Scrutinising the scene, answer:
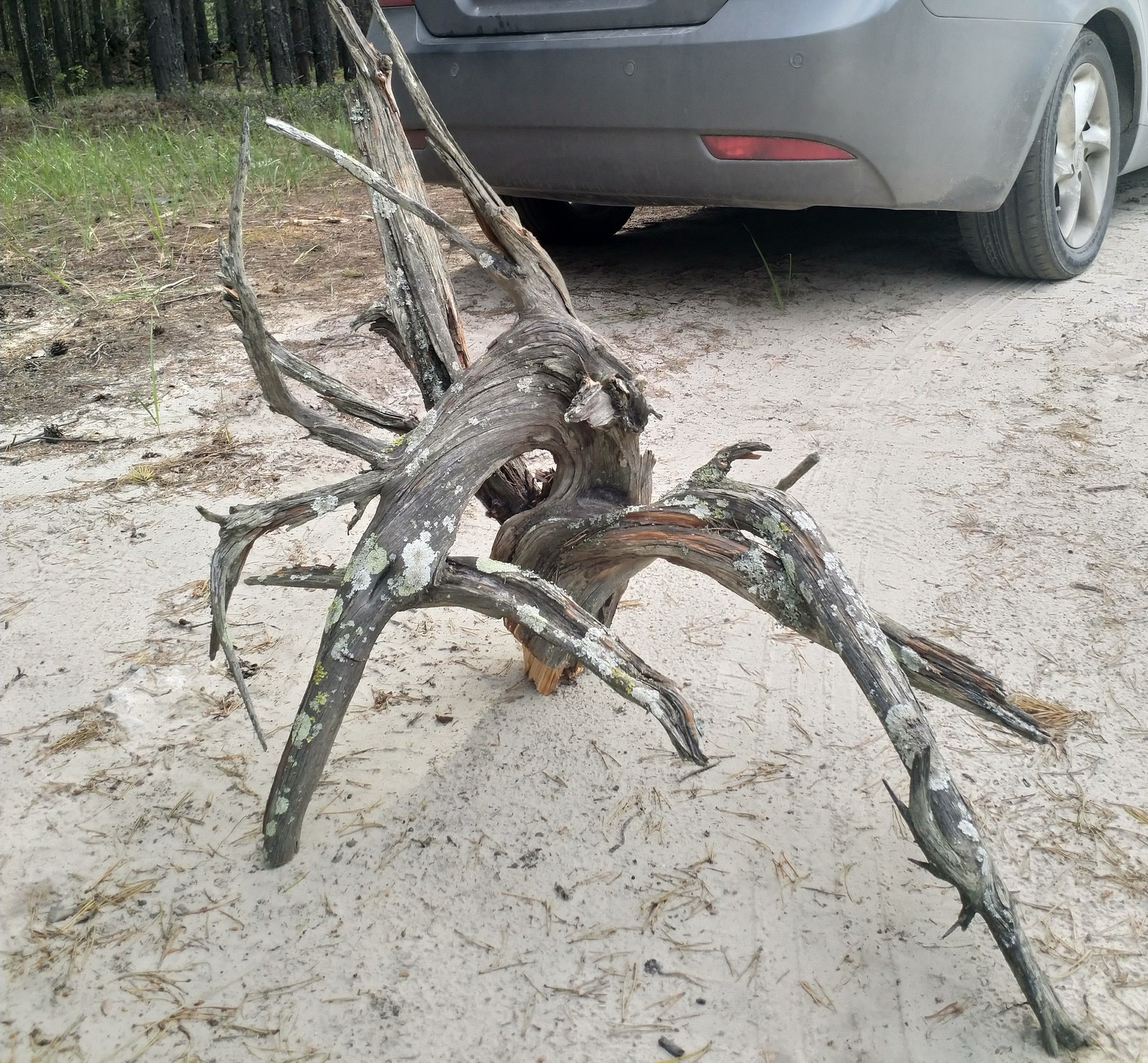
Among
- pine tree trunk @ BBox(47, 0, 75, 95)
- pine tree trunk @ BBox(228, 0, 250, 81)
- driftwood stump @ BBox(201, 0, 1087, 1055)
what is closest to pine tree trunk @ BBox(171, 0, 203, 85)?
pine tree trunk @ BBox(228, 0, 250, 81)

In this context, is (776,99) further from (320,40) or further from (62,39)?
(62,39)

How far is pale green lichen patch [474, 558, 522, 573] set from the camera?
1.63 meters

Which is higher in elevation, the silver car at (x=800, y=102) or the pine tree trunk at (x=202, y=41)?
the silver car at (x=800, y=102)

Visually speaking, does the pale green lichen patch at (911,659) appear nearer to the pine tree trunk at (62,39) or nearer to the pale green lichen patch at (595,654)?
the pale green lichen patch at (595,654)

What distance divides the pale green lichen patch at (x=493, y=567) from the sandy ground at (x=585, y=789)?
53 cm

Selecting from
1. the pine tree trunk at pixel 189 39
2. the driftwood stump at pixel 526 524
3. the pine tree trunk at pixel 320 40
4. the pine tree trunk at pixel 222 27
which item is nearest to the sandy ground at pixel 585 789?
the driftwood stump at pixel 526 524

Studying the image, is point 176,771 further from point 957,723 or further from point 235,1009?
Result: point 957,723

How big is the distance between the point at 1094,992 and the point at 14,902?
5.81ft

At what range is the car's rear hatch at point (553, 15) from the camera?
11.2 feet

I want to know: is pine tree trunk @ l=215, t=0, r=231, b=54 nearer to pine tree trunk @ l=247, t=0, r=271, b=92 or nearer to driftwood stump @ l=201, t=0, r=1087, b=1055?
pine tree trunk @ l=247, t=0, r=271, b=92

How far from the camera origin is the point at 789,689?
216 cm

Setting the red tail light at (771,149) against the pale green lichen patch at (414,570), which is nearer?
the pale green lichen patch at (414,570)

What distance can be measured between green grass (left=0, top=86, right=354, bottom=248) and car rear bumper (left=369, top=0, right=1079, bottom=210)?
2.20 metres

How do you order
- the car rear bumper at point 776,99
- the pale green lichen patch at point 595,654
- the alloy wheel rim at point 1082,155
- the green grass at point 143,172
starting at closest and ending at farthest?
the pale green lichen patch at point 595,654
the car rear bumper at point 776,99
the alloy wheel rim at point 1082,155
the green grass at point 143,172
